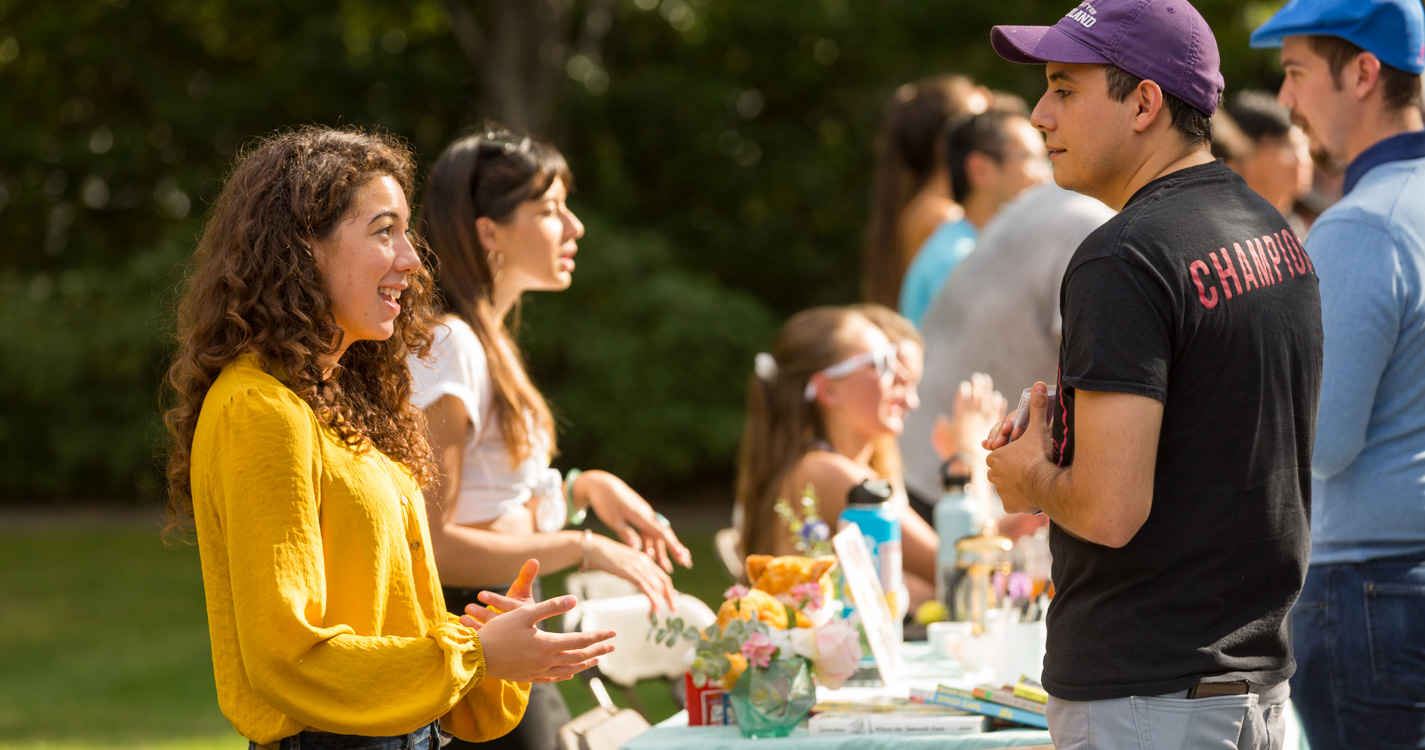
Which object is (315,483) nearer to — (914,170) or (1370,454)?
(1370,454)

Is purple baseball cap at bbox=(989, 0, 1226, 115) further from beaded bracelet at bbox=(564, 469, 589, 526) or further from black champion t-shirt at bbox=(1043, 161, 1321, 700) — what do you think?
beaded bracelet at bbox=(564, 469, 589, 526)

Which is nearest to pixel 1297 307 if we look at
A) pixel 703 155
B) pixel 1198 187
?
pixel 1198 187

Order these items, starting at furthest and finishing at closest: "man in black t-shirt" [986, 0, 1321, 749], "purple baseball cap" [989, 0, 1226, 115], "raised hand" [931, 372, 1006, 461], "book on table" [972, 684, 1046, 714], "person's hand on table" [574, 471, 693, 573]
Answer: "raised hand" [931, 372, 1006, 461] < "person's hand on table" [574, 471, 693, 573] < "book on table" [972, 684, 1046, 714] < "purple baseball cap" [989, 0, 1226, 115] < "man in black t-shirt" [986, 0, 1321, 749]

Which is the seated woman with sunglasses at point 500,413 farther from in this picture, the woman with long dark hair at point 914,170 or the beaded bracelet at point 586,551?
the woman with long dark hair at point 914,170

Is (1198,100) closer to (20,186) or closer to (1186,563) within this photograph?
(1186,563)

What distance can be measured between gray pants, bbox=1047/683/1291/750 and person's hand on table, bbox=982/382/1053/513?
0.96ft

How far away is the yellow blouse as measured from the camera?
175cm

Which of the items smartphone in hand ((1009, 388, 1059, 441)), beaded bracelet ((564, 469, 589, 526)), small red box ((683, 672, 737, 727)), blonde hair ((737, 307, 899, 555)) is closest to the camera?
smartphone in hand ((1009, 388, 1059, 441))

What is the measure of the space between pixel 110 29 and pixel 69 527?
5091 millimetres

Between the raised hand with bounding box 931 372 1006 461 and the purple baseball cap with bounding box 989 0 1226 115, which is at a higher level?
the purple baseball cap with bounding box 989 0 1226 115

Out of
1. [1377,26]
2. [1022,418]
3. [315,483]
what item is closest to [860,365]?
[1377,26]

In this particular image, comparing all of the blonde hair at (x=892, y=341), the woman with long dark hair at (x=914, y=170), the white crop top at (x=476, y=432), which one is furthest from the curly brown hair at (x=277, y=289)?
the woman with long dark hair at (x=914, y=170)

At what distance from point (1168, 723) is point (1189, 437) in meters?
0.38

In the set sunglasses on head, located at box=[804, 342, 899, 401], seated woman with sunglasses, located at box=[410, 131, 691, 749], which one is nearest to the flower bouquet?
seated woman with sunglasses, located at box=[410, 131, 691, 749]
